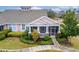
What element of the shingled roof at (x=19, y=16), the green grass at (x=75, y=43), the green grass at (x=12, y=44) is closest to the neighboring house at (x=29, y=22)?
the shingled roof at (x=19, y=16)

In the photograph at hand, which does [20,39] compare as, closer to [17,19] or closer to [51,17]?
[17,19]

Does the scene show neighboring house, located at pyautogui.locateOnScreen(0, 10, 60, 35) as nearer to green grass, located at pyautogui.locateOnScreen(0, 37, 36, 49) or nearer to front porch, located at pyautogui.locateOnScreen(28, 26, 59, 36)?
front porch, located at pyautogui.locateOnScreen(28, 26, 59, 36)

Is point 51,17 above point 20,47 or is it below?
above

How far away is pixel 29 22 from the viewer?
3426 mm

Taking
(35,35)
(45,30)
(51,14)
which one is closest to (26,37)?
(35,35)

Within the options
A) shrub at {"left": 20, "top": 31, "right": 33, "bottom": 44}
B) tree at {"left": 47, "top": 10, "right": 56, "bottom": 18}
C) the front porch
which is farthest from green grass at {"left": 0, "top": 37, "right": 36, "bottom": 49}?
tree at {"left": 47, "top": 10, "right": 56, "bottom": 18}

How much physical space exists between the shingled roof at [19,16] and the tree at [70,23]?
0.28 metres

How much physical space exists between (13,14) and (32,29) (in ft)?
1.03

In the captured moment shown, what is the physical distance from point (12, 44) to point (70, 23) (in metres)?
0.80

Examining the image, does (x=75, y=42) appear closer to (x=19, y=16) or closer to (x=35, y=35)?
(x=35, y=35)
